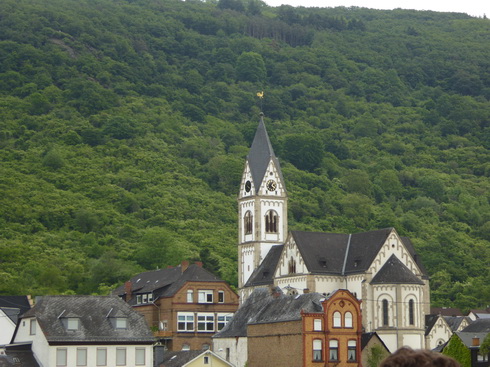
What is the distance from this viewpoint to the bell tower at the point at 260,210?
104m

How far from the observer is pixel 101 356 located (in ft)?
209

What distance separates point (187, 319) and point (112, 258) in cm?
3744

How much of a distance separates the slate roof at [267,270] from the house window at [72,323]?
35.5m

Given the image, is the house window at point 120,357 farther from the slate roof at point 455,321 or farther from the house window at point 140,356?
the slate roof at point 455,321

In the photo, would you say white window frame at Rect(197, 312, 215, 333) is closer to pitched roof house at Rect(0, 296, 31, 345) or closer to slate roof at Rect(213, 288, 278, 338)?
slate roof at Rect(213, 288, 278, 338)

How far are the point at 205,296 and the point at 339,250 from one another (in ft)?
38.8

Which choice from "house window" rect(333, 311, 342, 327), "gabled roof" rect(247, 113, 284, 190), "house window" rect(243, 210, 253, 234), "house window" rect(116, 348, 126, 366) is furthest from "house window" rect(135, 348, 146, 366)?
"gabled roof" rect(247, 113, 284, 190)

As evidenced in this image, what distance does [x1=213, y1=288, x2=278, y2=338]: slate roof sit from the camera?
7725 centimetres

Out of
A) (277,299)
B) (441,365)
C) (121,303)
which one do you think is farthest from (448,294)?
(441,365)

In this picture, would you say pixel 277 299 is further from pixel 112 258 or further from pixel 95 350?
pixel 112 258

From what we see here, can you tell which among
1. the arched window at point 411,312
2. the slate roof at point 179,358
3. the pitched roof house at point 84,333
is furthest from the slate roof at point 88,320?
the arched window at point 411,312

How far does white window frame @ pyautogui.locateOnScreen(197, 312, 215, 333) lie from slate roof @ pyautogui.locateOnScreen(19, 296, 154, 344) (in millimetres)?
25785

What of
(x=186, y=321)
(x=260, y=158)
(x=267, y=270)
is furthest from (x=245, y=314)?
(x=260, y=158)

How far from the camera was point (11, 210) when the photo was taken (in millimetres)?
152125
